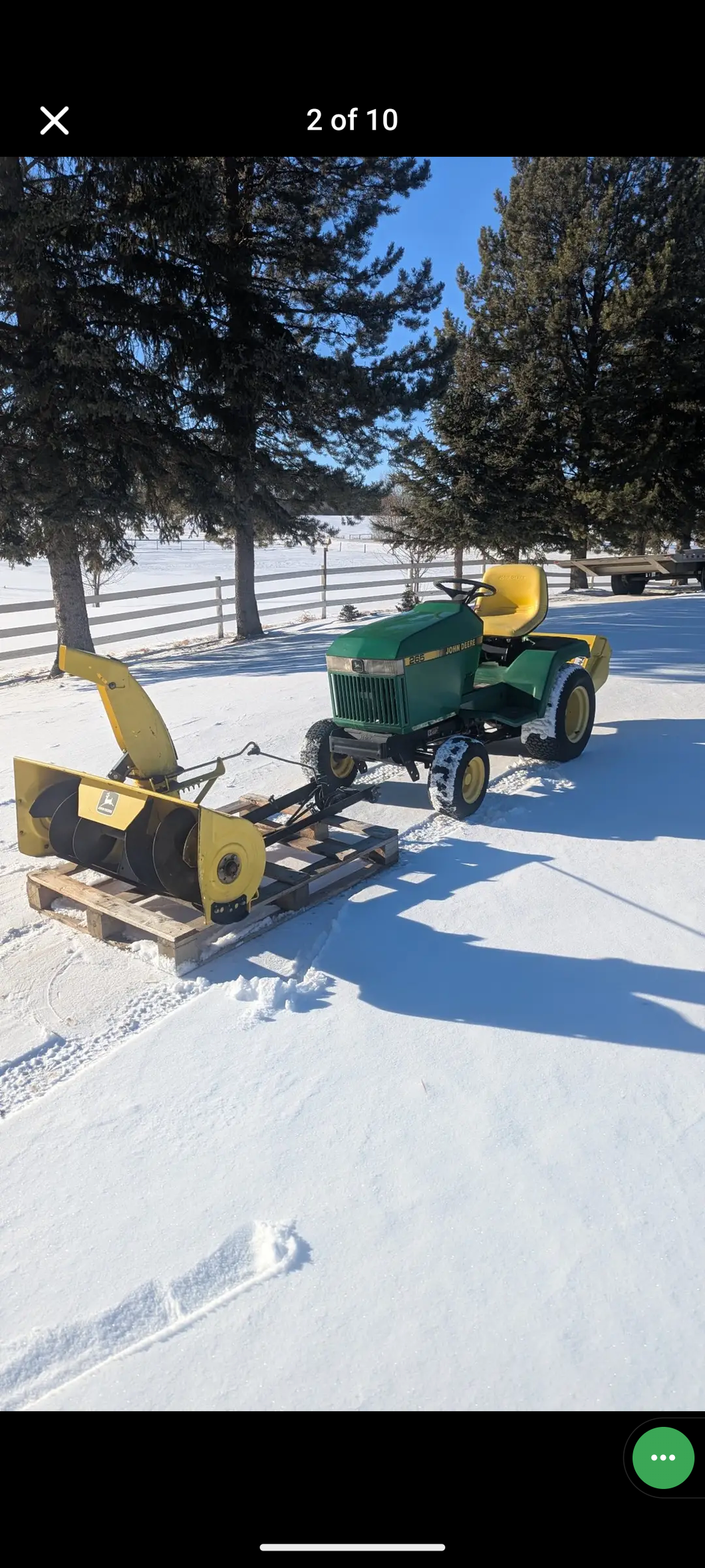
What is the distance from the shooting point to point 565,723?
6359 mm

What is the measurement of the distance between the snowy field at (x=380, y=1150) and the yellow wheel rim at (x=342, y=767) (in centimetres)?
128

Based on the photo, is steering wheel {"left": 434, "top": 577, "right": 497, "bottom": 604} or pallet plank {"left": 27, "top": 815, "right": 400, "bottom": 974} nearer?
pallet plank {"left": 27, "top": 815, "right": 400, "bottom": 974}

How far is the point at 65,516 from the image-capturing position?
11.0 m

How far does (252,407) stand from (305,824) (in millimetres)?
9937

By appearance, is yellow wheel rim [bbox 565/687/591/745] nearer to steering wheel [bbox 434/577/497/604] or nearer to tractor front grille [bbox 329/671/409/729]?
steering wheel [bbox 434/577/497/604]

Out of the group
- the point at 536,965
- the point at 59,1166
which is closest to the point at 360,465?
the point at 536,965

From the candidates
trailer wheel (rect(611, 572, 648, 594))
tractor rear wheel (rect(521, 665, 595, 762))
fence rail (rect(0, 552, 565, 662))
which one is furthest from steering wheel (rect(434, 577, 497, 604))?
trailer wheel (rect(611, 572, 648, 594))

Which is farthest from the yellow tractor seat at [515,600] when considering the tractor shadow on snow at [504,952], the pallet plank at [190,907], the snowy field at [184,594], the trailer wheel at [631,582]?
the trailer wheel at [631,582]

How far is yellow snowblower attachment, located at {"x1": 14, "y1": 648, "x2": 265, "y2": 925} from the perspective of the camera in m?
3.85

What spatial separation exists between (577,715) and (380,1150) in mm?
4543

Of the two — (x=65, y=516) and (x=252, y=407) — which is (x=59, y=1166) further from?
(x=252, y=407)

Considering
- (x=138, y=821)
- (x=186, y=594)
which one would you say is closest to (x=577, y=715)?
(x=138, y=821)
